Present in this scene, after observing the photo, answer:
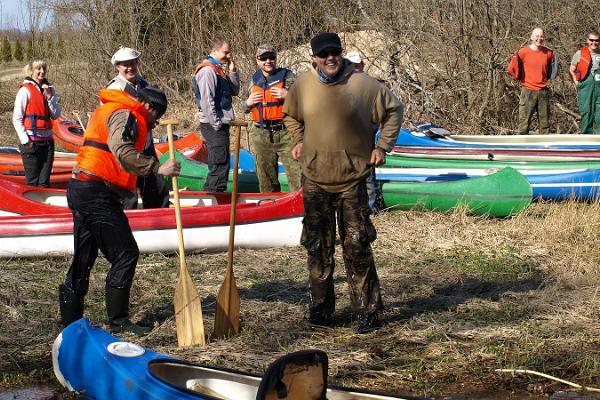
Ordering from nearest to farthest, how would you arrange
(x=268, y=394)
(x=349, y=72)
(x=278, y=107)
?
(x=268, y=394), (x=349, y=72), (x=278, y=107)

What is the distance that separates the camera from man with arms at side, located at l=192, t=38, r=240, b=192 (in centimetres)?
945

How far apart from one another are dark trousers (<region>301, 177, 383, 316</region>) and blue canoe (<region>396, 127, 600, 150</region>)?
21.2 ft

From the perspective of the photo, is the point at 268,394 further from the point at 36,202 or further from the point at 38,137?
the point at 38,137

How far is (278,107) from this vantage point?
941 cm

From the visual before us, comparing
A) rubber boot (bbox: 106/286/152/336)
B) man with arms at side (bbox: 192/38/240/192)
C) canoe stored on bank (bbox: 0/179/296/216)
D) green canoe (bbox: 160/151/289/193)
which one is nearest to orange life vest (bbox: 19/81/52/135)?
canoe stored on bank (bbox: 0/179/296/216)

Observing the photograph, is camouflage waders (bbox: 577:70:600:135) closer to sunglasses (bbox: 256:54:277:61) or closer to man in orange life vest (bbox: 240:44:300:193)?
man in orange life vest (bbox: 240:44:300:193)

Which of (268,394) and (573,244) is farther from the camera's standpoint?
(573,244)

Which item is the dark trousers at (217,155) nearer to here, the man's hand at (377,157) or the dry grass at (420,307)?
the dry grass at (420,307)

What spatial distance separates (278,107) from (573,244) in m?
3.07

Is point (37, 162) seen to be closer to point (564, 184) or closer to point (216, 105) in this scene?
point (216, 105)

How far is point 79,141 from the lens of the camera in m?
15.5

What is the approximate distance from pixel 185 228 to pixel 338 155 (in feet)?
9.58

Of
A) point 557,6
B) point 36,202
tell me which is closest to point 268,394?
point 36,202

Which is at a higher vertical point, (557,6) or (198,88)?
(557,6)
